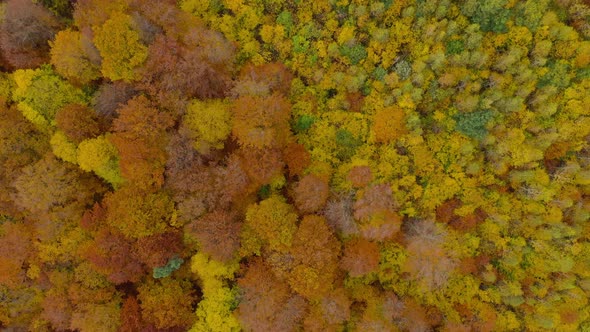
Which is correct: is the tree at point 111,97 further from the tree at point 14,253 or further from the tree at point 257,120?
the tree at point 14,253

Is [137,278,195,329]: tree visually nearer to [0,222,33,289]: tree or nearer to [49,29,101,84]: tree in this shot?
[0,222,33,289]: tree

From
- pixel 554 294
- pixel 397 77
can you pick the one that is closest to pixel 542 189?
pixel 554 294

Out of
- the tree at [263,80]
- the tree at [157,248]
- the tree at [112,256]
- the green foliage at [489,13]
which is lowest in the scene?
the tree at [112,256]

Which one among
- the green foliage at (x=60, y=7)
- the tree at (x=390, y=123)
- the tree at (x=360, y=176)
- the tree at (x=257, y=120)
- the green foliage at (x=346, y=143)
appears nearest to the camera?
the tree at (x=257, y=120)

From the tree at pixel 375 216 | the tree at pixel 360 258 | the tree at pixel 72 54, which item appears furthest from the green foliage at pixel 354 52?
the tree at pixel 72 54

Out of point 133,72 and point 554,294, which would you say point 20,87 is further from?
point 554,294

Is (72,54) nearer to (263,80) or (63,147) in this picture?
(63,147)
